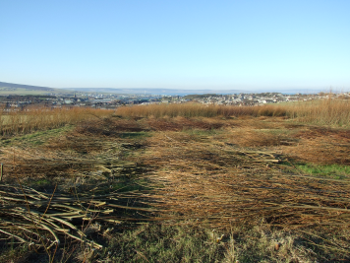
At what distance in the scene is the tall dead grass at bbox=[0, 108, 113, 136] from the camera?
7.08 meters

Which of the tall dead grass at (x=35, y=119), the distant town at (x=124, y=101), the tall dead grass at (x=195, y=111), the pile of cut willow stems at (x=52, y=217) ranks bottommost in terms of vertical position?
the pile of cut willow stems at (x=52, y=217)

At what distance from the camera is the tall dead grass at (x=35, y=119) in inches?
279

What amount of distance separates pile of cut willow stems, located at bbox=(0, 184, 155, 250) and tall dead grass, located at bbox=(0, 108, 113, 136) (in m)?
5.88

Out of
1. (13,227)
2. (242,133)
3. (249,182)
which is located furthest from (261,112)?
(13,227)

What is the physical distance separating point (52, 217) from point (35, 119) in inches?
284

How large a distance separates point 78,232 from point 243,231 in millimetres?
1603

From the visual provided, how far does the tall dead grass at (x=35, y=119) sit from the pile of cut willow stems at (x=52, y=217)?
5.88 meters

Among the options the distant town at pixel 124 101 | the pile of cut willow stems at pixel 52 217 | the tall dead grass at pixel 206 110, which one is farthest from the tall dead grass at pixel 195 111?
the pile of cut willow stems at pixel 52 217

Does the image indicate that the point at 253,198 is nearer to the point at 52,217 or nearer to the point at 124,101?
the point at 52,217

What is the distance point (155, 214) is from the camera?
236cm

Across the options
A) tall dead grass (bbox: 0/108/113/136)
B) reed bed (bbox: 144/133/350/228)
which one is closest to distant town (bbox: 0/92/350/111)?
tall dead grass (bbox: 0/108/113/136)

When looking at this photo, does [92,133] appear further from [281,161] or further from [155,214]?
[281,161]

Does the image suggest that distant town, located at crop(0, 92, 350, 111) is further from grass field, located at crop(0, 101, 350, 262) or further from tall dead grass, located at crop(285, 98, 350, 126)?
grass field, located at crop(0, 101, 350, 262)

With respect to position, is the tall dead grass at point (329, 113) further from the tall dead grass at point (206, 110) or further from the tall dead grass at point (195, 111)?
the tall dead grass at point (195, 111)
